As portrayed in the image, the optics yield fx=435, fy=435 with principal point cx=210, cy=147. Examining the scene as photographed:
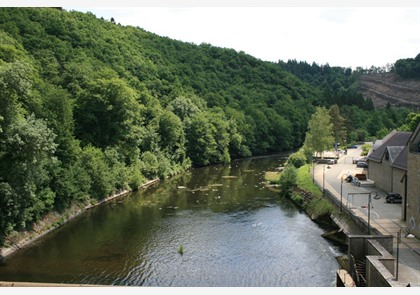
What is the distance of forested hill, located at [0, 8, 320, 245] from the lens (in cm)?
3100

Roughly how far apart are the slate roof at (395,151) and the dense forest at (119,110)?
95.2 ft

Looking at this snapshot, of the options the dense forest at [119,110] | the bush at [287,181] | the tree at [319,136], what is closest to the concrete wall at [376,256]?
the dense forest at [119,110]

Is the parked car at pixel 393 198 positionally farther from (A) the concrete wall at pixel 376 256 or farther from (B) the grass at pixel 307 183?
(A) the concrete wall at pixel 376 256

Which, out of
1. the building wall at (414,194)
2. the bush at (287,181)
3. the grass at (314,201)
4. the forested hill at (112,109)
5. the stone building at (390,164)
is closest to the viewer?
the building wall at (414,194)

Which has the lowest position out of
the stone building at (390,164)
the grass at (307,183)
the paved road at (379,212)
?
the grass at (307,183)

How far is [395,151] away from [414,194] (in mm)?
16286

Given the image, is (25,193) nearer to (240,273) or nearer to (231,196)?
(240,273)

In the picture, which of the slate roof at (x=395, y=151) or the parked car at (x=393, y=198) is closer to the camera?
the parked car at (x=393, y=198)

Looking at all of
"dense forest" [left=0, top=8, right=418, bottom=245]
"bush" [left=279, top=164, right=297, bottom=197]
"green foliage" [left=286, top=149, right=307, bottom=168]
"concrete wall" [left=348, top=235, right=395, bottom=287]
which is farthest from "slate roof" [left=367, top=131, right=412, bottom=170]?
"dense forest" [left=0, top=8, right=418, bottom=245]

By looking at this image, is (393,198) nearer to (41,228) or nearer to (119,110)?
(41,228)

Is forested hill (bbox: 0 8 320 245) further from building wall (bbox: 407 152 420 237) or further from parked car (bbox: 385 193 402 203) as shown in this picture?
parked car (bbox: 385 193 402 203)

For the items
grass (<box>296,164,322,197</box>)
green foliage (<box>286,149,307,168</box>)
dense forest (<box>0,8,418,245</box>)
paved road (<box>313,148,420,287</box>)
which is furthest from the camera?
green foliage (<box>286,149,307,168</box>)

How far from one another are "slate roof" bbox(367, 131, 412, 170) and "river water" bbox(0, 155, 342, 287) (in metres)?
9.96

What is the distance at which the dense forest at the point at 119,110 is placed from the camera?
1230 inches
